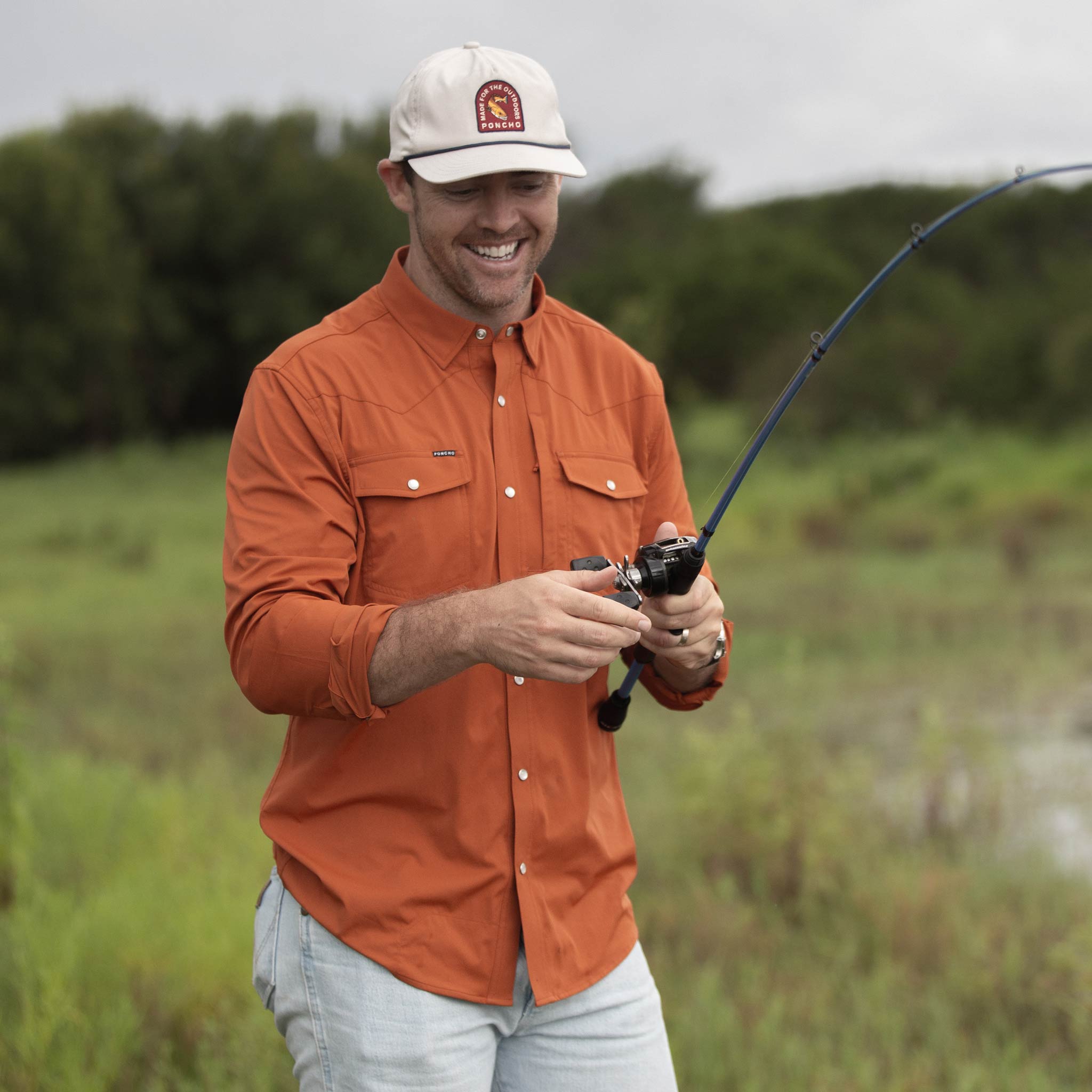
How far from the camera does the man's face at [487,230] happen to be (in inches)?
79.8

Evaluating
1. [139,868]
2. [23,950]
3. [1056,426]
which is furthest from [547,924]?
[1056,426]

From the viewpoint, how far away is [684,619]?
2.06m

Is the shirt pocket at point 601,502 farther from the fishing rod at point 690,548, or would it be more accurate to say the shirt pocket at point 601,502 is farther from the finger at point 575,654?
the finger at point 575,654

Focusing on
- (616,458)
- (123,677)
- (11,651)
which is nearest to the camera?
(616,458)

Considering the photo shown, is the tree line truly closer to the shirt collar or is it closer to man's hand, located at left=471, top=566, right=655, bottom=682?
the shirt collar

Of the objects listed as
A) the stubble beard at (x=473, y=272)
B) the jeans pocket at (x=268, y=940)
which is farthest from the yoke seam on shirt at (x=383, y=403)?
the jeans pocket at (x=268, y=940)

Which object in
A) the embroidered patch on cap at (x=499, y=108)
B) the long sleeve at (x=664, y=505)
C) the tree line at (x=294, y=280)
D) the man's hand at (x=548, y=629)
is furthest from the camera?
the tree line at (x=294, y=280)

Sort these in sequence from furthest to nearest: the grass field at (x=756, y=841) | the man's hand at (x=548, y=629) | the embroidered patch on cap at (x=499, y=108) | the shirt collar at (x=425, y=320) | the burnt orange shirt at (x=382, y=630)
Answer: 1. the grass field at (x=756, y=841)
2. the shirt collar at (x=425, y=320)
3. the embroidered patch on cap at (x=499, y=108)
4. the burnt orange shirt at (x=382, y=630)
5. the man's hand at (x=548, y=629)

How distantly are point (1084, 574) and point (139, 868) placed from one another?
8706 millimetres

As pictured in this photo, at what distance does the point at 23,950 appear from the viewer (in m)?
3.58

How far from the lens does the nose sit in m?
2.02

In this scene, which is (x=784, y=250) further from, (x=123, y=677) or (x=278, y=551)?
(x=278, y=551)

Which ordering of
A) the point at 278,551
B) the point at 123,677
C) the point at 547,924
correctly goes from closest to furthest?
the point at 278,551 → the point at 547,924 → the point at 123,677

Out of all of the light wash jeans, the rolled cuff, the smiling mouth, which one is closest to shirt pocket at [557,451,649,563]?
the smiling mouth
